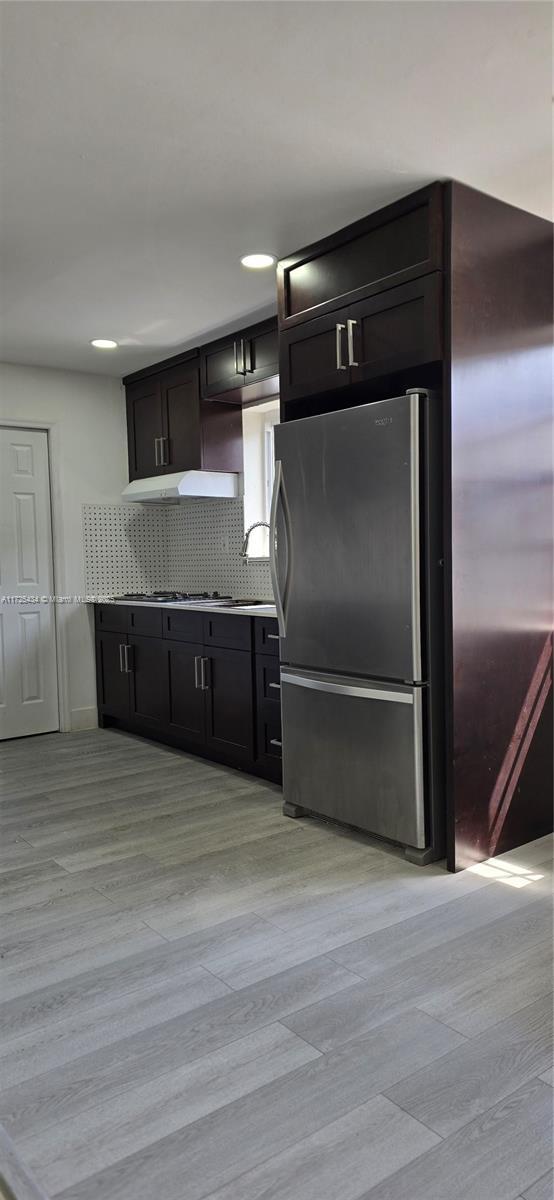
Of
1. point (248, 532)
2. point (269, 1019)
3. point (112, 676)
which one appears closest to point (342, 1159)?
point (269, 1019)

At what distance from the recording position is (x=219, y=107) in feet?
7.37

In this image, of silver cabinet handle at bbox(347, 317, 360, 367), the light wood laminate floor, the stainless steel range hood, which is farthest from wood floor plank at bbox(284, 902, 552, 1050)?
the stainless steel range hood

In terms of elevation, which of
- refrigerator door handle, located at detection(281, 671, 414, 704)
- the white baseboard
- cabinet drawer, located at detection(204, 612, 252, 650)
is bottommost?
the white baseboard

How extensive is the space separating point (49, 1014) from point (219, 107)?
8.18ft

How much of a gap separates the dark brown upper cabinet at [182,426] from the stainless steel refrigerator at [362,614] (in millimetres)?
1513

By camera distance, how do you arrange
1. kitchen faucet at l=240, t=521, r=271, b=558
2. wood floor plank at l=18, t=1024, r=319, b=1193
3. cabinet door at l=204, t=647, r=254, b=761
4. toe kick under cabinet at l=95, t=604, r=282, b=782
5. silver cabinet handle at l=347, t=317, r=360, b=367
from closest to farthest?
wood floor plank at l=18, t=1024, r=319, b=1193, silver cabinet handle at l=347, t=317, r=360, b=367, toe kick under cabinet at l=95, t=604, r=282, b=782, cabinet door at l=204, t=647, r=254, b=761, kitchen faucet at l=240, t=521, r=271, b=558

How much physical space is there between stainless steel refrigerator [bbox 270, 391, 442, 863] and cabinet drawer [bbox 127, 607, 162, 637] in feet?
4.84

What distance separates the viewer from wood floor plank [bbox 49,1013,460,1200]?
4.80 ft

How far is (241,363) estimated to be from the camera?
4297 mm

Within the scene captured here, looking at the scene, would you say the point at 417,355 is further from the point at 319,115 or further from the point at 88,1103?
the point at 88,1103

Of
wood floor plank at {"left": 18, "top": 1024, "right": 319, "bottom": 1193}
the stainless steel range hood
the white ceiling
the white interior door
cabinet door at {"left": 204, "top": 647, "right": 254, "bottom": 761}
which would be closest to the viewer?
wood floor plank at {"left": 18, "top": 1024, "right": 319, "bottom": 1193}

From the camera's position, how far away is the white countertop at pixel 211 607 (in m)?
3.87

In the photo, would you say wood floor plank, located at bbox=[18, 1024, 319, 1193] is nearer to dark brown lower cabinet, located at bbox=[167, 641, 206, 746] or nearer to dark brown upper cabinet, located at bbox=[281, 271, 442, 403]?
dark brown upper cabinet, located at bbox=[281, 271, 442, 403]

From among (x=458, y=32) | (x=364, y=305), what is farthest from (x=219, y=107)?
(x=364, y=305)
